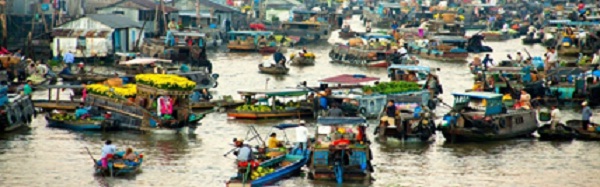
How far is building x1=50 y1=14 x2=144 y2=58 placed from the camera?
61.2m

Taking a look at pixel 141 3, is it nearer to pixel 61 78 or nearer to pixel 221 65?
pixel 221 65

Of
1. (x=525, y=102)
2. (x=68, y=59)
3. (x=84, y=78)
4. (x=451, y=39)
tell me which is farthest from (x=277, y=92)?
(x=451, y=39)

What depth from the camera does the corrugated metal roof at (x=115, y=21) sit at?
6356 centimetres

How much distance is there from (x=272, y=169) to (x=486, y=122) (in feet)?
29.0

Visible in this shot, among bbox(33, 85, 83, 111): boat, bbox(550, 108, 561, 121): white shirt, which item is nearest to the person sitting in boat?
bbox(33, 85, 83, 111): boat

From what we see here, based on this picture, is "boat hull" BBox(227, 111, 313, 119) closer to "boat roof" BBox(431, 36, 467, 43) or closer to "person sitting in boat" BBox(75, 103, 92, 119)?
"person sitting in boat" BBox(75, 103, 92, 119)

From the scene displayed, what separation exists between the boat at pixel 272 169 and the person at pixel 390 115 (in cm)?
522

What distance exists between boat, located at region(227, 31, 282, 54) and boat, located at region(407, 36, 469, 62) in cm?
716

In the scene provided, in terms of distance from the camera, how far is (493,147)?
38.6 meters

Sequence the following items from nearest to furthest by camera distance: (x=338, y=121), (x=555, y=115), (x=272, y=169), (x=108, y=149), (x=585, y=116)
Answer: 1. (x=272, y=169)
2. (x=108, y=149)
3. (x=338, y=121)
4. (x=585, y=116)
5. (x=555, y=115)

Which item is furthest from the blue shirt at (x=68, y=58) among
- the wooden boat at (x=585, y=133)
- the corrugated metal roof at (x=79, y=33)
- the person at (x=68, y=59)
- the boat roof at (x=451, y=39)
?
the wooden boat at (x=585, y=133)

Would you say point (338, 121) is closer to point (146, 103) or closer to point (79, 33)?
point (146, 103)

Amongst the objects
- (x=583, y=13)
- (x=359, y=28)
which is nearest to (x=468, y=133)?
(x=583, y=13)

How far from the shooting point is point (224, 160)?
35.8m
